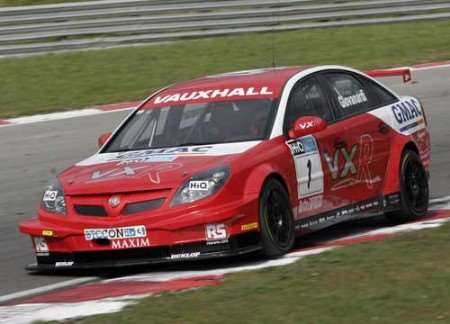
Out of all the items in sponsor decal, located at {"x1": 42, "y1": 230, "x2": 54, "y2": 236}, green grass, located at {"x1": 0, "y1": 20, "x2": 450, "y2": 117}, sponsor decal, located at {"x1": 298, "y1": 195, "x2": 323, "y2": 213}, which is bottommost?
sponsor decal, located at {"x1": 298, "y1": 195, "x2": 323, "y2": 213}

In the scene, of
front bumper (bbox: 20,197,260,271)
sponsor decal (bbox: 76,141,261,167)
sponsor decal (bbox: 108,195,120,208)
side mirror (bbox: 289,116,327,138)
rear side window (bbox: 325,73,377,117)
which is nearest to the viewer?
front bumper (bbox: 20,197,260,271)

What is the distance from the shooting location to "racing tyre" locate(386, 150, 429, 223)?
1063 centimetres

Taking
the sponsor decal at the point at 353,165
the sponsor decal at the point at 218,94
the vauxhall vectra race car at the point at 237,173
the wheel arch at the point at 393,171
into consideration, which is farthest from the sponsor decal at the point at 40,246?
the wheel arch at the point at 393,171

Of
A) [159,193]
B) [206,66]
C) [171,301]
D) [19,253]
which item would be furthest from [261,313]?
[206,66]

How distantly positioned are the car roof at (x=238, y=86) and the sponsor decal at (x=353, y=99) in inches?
15.8

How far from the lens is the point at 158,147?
9.83 meters

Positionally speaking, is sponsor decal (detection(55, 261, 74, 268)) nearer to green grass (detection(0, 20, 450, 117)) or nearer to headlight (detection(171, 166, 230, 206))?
headlight (detection(171, 166, 230, 206))

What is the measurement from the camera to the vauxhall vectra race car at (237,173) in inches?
→ 348

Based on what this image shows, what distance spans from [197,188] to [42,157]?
19.8ft

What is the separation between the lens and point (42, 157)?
1461 centimetres

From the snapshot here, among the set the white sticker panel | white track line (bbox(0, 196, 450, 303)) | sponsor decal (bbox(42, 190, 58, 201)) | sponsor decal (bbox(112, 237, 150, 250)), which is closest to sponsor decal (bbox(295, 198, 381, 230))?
white track line (bbox(0, 196, 450, 303))

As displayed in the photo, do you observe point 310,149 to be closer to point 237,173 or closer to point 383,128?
point 237,173

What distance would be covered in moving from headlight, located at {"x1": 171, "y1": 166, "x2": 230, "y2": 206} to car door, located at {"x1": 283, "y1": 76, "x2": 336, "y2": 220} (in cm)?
84

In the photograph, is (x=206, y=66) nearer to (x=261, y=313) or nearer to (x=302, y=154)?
(x=302, y=154)
